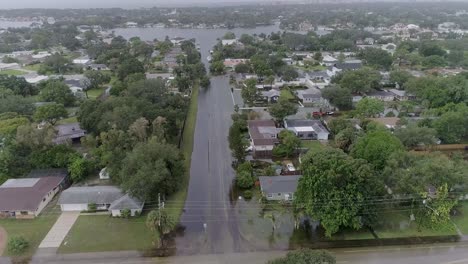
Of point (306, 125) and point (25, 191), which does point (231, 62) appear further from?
point (25, 191)

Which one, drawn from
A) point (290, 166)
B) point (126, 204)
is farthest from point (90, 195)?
point (290, 166)

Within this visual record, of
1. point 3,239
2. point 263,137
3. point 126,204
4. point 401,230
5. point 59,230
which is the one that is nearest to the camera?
point 3,239

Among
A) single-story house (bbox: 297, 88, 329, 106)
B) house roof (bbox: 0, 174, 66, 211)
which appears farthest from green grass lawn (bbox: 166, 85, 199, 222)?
single-story house (bbox: 297, 88, 329, 106)

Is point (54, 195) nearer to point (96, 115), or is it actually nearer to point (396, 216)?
point (96, 115)

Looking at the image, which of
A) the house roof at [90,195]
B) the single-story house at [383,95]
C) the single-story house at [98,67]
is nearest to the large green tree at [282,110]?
the single-story house at [383,95]

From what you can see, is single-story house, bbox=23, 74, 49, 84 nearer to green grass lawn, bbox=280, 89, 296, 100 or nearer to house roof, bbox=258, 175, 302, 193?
green grass lawn, bbox=280, 89, 296, 100

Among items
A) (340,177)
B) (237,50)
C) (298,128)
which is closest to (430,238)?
(340,177)

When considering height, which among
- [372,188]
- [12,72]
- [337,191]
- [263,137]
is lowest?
[263,137]
